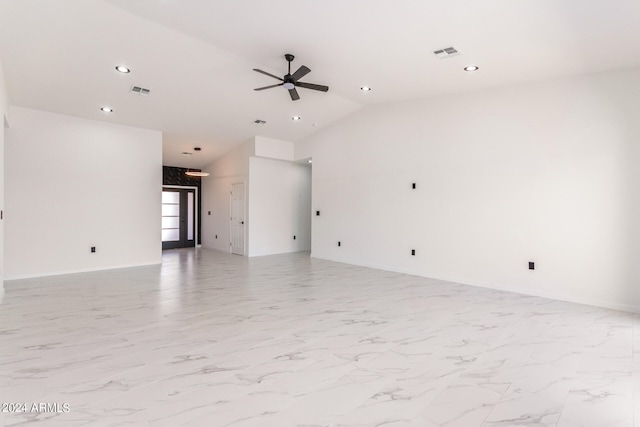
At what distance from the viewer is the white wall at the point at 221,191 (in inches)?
344

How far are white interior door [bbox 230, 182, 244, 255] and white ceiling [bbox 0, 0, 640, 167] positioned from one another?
115 inches

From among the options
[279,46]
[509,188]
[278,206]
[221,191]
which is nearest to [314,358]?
[279,46]

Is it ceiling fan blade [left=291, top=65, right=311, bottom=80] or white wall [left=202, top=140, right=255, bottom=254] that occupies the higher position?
ceiling fan blade [left=291, top=65, right=311, bottom=80]

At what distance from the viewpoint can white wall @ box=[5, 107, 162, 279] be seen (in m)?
5.86

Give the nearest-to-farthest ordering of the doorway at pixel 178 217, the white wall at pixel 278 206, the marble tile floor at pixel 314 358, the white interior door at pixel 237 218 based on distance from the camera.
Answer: the marble tile floor at pixel 314 358 → the white wall at pixel 278 206 → the white interior door at pixel 237 218 → the doorway at pixel 178 217

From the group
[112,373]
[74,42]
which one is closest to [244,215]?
[74,42]

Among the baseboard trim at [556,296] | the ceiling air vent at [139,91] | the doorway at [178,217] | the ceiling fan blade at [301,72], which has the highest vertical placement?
the ceiling air vent at [139,91]

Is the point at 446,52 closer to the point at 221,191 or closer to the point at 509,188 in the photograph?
the point at 509,188

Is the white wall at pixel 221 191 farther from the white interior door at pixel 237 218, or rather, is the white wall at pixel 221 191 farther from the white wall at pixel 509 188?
the white wall at pixel 509 188

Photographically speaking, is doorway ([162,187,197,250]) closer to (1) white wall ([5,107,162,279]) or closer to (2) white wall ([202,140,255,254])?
(2) white wall ([202,140,255,254])

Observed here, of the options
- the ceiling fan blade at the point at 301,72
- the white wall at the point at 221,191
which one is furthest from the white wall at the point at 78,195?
the ceiling fan blade at the point at 301,72

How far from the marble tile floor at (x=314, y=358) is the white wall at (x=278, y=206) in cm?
366

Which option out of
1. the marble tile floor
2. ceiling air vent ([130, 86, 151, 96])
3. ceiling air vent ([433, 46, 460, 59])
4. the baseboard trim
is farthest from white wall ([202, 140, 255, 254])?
ceiling air vent ([433, 46, 460, 59])

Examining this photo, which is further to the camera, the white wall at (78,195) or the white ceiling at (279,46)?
the white wall at (78,195)
